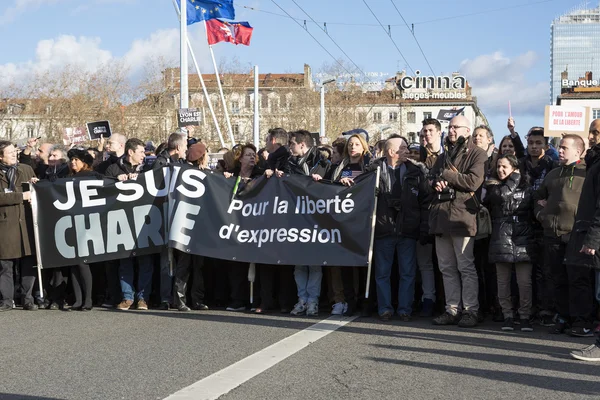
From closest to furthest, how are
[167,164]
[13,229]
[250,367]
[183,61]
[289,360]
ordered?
[250,367] → [289,360] → [13,229] → [167,164] → [183,61]

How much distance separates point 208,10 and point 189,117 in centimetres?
833

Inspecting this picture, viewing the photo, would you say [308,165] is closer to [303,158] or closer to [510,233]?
[303,158]

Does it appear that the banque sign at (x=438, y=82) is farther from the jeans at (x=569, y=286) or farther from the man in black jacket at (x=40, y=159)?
the jeans at (x=569, y=286)

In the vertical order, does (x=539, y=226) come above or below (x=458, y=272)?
above

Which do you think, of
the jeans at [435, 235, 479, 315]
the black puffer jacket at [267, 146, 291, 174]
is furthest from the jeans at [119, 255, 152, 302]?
the jeans at [435, 235, 479, 315]

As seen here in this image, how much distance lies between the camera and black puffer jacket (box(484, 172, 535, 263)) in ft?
30.4

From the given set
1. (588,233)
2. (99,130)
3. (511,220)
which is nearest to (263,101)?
(99,130)

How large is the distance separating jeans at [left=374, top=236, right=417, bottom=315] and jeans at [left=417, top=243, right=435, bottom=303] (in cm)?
17

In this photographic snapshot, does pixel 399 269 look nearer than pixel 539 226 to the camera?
No

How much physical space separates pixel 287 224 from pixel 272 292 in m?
0.91

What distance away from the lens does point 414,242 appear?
10109 mm

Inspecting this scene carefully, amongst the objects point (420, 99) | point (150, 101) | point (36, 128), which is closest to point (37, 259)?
point (150, 101)

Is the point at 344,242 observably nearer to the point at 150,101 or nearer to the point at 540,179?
the point at 540,179

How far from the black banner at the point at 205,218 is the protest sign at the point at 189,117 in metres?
5.28
